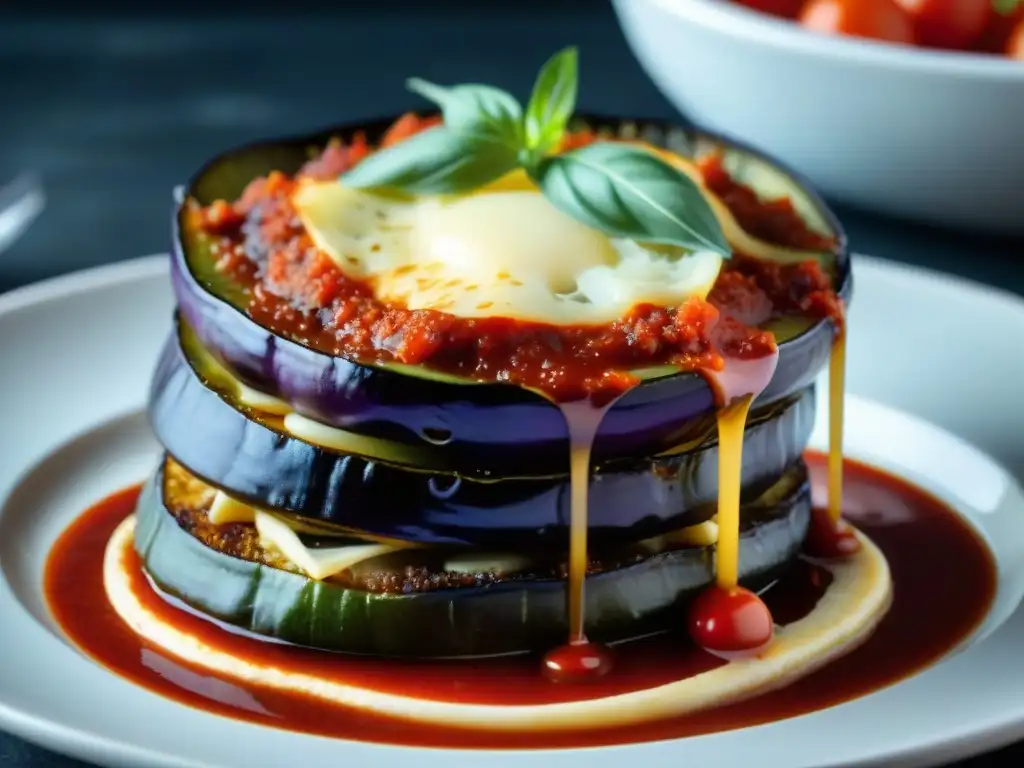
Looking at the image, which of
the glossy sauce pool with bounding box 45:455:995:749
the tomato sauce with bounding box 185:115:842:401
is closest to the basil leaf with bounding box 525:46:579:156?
the tomato sauce with bounding box 185:115:842:401

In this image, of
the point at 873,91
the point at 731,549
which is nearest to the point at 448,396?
the point at 731,549

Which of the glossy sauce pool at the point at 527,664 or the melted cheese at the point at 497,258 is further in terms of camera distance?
the melted cheese at the point at 497,258

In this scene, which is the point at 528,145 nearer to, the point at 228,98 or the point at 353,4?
the point at 228,98

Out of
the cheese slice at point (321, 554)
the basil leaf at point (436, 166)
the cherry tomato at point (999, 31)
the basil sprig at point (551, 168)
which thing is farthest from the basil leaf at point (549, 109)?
the cherry tomato at point (999, 31)

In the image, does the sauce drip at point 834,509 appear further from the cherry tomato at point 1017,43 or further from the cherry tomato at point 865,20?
the cherry tomato at point 1017,43

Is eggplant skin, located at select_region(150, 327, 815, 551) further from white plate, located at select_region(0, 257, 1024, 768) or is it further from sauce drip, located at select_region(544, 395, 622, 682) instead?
white plate, located at select_region(0, 257, 1024, 768)

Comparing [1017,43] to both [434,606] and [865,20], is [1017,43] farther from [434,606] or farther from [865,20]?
[434,606]
